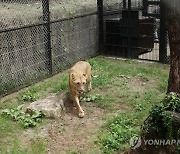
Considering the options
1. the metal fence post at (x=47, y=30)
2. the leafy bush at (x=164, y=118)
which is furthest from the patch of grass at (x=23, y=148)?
the metal fence post at (x=47, y=30)

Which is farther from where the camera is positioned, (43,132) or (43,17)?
(43,17)

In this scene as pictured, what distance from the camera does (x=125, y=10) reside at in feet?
29.4

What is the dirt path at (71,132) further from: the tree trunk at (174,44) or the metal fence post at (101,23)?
the metal fence post at (101,23)

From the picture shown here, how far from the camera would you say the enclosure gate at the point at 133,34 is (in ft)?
27.7

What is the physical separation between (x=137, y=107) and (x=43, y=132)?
153 centimetres

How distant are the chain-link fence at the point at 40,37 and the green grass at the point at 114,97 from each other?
30 cm

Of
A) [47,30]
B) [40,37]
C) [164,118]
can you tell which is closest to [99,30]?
[47,30]

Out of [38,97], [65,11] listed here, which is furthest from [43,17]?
[38,97]

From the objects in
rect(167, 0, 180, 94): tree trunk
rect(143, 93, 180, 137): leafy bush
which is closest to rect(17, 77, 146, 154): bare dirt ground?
rect(167, 0, 180, 94): tree trunk

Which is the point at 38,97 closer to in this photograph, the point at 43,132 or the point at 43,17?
the point at 43,132

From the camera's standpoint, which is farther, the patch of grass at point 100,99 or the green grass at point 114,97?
the patch of grass at point 100,99

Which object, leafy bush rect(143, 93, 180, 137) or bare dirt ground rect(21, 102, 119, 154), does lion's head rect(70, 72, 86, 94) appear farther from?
leafy bush rect(143, 93, 180, 137)

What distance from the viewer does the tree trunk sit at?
192 inches

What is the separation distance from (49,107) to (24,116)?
0.37 meters
